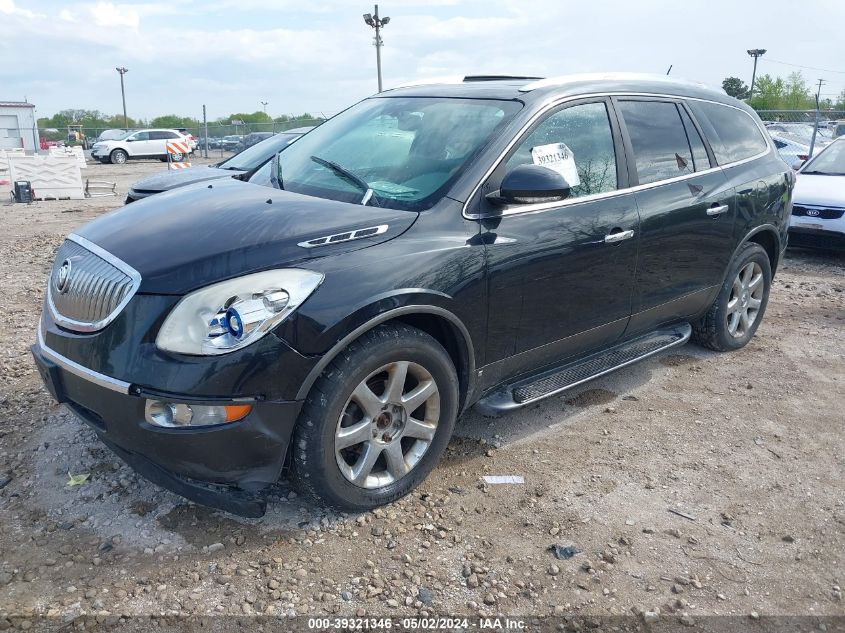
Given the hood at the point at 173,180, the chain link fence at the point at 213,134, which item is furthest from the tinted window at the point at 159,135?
the hood at the point at 173,180

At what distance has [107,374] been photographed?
8.84 ft

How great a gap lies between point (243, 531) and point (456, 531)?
0.92m

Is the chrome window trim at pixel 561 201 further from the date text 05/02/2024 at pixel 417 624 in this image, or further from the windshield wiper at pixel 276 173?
the date text 05/02/2024 at pixel 417 624

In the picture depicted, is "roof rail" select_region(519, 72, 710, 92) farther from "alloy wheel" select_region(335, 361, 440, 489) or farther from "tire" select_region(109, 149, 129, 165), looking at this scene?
"tire" select_region(109, 149, 129, 165)

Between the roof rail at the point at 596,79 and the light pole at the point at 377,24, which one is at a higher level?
the light pole at the point at 377,24

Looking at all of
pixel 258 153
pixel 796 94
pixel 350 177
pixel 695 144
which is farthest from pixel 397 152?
pixel 796 94

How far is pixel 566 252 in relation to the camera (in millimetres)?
3619

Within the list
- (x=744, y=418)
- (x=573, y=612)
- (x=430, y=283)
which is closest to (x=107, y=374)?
(x=430, y=283)

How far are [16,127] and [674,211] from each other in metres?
39.4

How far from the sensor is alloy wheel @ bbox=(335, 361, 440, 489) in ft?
9.81

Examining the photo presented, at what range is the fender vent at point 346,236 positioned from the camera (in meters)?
2.89

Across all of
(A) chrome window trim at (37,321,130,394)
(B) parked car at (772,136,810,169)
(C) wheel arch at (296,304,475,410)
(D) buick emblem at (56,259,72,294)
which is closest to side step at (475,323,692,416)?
(C) wheel arch at (296,304,475,410)

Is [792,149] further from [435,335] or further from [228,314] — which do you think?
[228,314]

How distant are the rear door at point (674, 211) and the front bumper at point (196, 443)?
7.86ft
